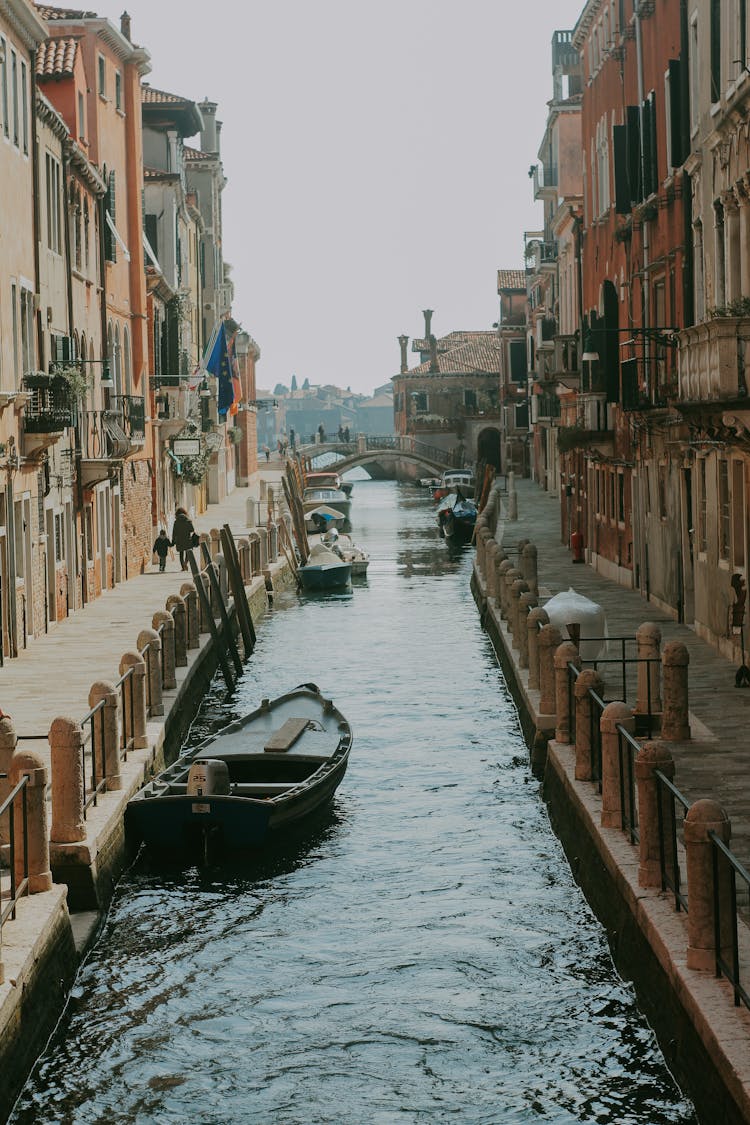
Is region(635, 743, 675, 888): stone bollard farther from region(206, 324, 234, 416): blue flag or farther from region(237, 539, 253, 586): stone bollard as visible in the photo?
region(206, 324, 234, 416): blue flag

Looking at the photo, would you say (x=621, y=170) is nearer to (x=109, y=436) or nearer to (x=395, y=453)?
(x=109, y=436)

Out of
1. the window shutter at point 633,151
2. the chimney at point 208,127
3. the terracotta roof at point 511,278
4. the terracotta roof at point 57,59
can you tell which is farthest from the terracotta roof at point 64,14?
the terracotta roof at point 511,278

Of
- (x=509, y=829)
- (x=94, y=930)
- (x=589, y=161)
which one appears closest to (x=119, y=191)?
(x=589, y=161)

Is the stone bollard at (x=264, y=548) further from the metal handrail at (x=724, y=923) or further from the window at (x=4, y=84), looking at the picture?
the metal handrail at (x=724, y=923)

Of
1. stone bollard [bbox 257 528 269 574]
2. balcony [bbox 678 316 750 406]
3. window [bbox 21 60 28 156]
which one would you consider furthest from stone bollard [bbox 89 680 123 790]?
stone bollard [bbox 257 528 269 574]

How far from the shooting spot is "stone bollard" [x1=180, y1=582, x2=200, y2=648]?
24.9 m

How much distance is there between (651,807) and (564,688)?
17.2ft

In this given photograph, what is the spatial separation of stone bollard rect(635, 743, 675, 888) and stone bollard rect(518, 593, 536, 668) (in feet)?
32.6

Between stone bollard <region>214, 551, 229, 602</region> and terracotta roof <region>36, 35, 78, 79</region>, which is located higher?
terracotta roof <region>36, 35, 78, 79</region>

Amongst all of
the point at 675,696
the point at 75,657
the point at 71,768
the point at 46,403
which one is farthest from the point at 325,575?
the point at 71,768

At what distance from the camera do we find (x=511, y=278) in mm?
90812

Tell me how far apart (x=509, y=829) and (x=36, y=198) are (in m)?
13.5

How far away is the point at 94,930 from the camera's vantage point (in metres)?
12.5

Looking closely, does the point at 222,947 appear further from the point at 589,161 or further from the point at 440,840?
the point at 589,161
